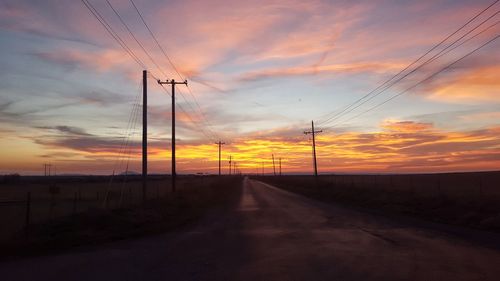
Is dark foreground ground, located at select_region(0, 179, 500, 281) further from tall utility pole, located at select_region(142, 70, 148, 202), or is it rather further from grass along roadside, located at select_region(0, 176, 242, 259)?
tall utility pole, located at select_region(142, 70, 148, 202)

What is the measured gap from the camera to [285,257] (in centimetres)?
1241

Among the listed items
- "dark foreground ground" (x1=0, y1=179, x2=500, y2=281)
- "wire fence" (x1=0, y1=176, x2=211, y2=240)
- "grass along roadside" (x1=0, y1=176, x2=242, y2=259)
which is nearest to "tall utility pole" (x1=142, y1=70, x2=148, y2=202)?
"wire fence" (x1=0, y1=176, x2=211, y2=240)

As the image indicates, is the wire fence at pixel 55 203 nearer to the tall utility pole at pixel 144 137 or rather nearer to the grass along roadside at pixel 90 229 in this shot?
the grass along roadside at pixel 90 229

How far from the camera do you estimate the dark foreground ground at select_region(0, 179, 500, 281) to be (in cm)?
1017

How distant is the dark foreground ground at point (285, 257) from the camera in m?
10.2

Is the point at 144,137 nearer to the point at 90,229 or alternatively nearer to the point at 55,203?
the point at 90,229

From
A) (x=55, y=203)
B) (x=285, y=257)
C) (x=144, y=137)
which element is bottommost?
(x=285, y=257)

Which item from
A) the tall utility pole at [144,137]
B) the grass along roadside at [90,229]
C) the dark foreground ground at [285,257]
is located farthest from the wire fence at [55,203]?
the dark foreground ground at [285,257]

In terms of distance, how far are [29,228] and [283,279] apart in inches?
453

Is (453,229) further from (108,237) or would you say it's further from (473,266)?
(108,237)

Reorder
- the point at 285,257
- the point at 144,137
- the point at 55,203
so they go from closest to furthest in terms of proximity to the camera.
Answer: the point at 285,257 < the point at 144,137 < the point at 55,203

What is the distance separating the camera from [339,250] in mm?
13633

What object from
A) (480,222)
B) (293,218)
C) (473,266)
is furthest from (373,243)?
(293,218)

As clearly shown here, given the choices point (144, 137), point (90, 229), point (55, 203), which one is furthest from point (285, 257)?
point (55, 203)
